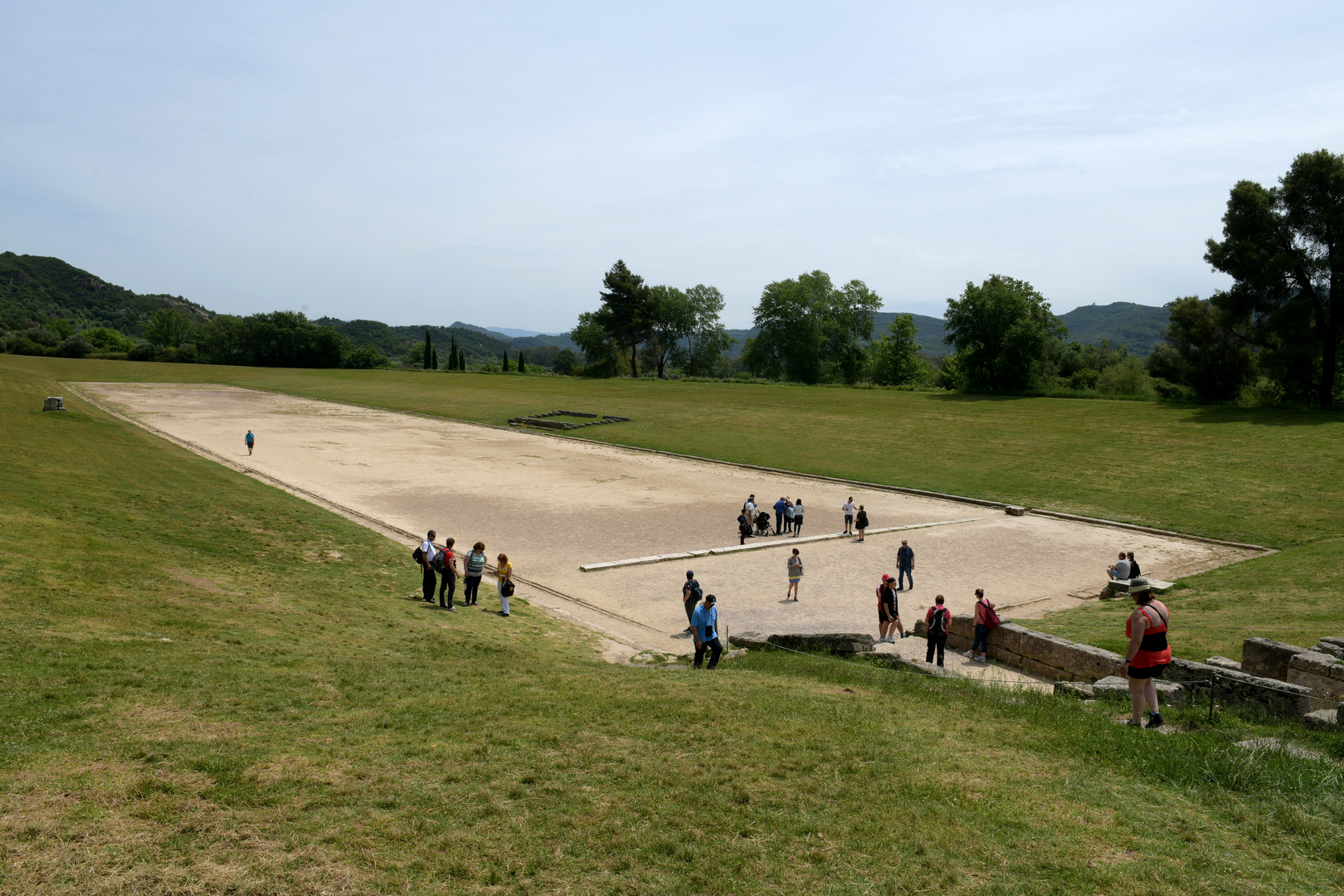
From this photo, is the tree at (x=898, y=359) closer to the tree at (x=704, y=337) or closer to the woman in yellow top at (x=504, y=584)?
the tree at (x=704, y=337)

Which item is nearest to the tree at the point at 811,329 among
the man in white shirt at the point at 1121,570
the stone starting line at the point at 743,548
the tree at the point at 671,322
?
the tree at the point at 671,322

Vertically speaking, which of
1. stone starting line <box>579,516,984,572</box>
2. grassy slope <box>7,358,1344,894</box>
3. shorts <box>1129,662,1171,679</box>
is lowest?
stone starting line <box>579,516,984,572</box>

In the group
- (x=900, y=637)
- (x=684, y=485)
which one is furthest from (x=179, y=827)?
(x=684, y=485)

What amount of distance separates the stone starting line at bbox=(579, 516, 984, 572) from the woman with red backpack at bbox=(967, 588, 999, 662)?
9453 millimetres

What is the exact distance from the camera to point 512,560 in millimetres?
20969

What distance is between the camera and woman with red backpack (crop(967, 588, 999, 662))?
527 inches

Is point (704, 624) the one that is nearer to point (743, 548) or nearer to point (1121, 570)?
point (743, 548)

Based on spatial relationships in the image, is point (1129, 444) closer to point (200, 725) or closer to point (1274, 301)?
point (1274, 301)

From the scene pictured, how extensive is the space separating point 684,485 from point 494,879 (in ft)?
94.7

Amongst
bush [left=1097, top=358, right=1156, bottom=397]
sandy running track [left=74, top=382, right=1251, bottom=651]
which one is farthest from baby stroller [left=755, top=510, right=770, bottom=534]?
bush [left=1097, top=358, right=1156, bottom=397]

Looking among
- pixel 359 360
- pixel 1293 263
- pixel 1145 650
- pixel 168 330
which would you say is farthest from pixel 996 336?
pixel 168 330

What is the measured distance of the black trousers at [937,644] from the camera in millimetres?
13203

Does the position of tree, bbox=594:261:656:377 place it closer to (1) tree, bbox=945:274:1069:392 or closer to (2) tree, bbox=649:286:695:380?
(2) tree, bbox=649:286:695:380

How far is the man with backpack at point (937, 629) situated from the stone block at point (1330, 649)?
492 centimetres
